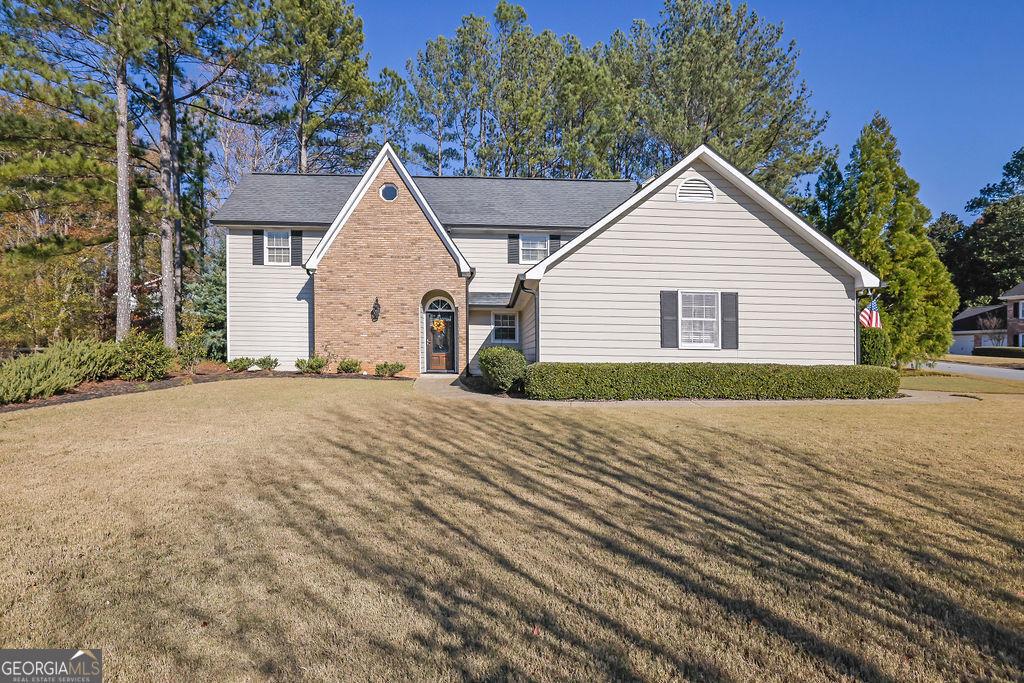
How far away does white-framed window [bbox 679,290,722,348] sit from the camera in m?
13.3

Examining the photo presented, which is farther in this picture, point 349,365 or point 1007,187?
point 1007,187

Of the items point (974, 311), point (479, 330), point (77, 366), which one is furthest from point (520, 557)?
point (974, 311)

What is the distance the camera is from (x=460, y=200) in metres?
21.6

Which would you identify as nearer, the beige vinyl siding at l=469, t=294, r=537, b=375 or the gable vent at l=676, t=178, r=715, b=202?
the gable vent at l=676, t=178, r=715, b=202

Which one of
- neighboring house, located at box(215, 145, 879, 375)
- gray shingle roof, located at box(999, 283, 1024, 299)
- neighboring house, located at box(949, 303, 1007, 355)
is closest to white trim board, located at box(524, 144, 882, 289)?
neighboring house, located at box(215, 145, 879, 375)

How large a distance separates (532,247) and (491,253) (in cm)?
171

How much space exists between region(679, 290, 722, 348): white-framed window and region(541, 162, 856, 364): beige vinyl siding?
0.26 m

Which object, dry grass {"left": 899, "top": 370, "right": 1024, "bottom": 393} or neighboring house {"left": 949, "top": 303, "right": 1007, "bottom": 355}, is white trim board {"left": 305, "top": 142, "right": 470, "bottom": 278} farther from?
neighboring house {"left": 949, "top": 303, "right": 1007, "bottom": 355}

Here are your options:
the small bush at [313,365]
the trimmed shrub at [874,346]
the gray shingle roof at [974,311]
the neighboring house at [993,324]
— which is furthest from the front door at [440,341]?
the gray shingle roof at [974,311]

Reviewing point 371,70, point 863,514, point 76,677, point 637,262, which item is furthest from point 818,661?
point 371,70

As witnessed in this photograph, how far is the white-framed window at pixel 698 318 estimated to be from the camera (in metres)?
13.3

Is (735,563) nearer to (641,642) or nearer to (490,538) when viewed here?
(641,642)

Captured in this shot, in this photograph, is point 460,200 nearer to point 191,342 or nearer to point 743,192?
point 191,342

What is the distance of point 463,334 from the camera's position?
707 inches
